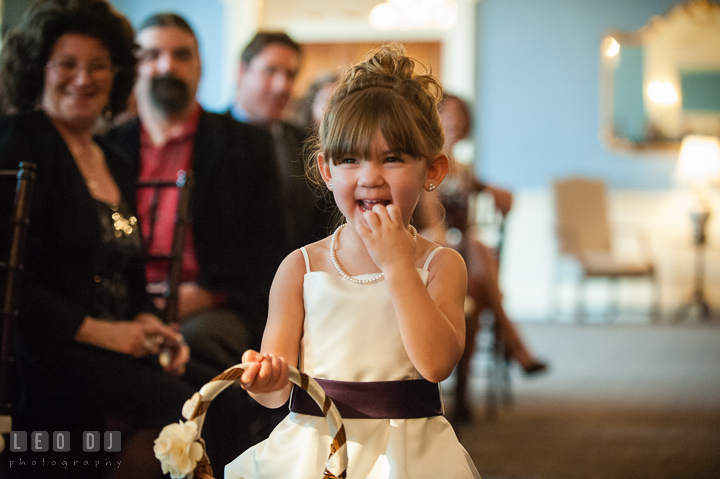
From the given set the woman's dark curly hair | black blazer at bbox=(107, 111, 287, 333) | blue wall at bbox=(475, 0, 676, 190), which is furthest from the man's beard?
blue wall at bbox=(475, 0, 676, 190)

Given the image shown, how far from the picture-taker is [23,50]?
1037 millimetres

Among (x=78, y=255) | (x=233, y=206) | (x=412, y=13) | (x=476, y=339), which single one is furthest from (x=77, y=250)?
(x=412, y=13)

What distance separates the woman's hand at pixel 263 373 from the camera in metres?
0.57

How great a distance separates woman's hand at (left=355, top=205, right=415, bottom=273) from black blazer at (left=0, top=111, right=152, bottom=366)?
0.59m

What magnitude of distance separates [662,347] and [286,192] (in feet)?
12.5

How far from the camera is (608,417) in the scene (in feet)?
8.11

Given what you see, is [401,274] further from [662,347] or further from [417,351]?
[662,347]

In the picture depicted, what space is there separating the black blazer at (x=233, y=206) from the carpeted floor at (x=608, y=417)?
1.03 metres

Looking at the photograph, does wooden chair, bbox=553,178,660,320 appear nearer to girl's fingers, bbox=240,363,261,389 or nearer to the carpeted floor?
the carpeted floor

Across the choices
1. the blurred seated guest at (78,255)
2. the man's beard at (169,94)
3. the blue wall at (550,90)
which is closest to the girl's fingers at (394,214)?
the blurred seated guest at (78,255)

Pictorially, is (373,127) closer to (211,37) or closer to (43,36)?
(43,36)

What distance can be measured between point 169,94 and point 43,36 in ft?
1.74

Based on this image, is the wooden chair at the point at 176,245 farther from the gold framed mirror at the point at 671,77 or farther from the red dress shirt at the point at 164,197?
the gold framed mirror at the point at 671,77

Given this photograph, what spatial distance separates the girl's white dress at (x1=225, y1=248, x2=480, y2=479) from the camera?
2.15 feet
